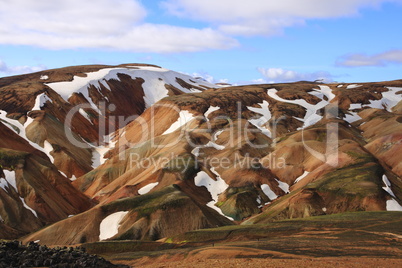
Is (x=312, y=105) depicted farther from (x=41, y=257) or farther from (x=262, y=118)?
(x=41, y=257)

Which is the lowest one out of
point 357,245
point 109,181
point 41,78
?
point 109,181

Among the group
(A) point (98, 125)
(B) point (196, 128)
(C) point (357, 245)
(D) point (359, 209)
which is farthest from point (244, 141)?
(C) point (357, 245)

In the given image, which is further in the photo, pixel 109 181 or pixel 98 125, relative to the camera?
pixel 98 125

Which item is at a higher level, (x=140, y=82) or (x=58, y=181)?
(x=140, y=82)

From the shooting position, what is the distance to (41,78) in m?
174

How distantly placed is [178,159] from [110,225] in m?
29.1

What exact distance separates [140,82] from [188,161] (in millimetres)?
102069

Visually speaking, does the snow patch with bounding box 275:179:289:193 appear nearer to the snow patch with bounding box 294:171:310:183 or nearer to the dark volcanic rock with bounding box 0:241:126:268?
the snow patch with bounding box 294:171:310:183

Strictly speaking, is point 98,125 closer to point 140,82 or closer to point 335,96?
point 140,82

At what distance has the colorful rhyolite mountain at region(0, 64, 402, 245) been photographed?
70812 millimetres

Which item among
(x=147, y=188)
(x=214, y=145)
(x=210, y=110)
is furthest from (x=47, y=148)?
(x=210, y=110)

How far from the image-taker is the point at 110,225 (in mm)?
67562

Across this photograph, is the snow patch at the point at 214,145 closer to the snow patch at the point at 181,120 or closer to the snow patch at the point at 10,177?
the snow patch at the point at 181,120

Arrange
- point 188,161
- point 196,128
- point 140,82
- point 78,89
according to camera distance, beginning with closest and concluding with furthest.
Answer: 1. point 188,161
2. point 196,128
3. point 78,89
4. point 140,82
